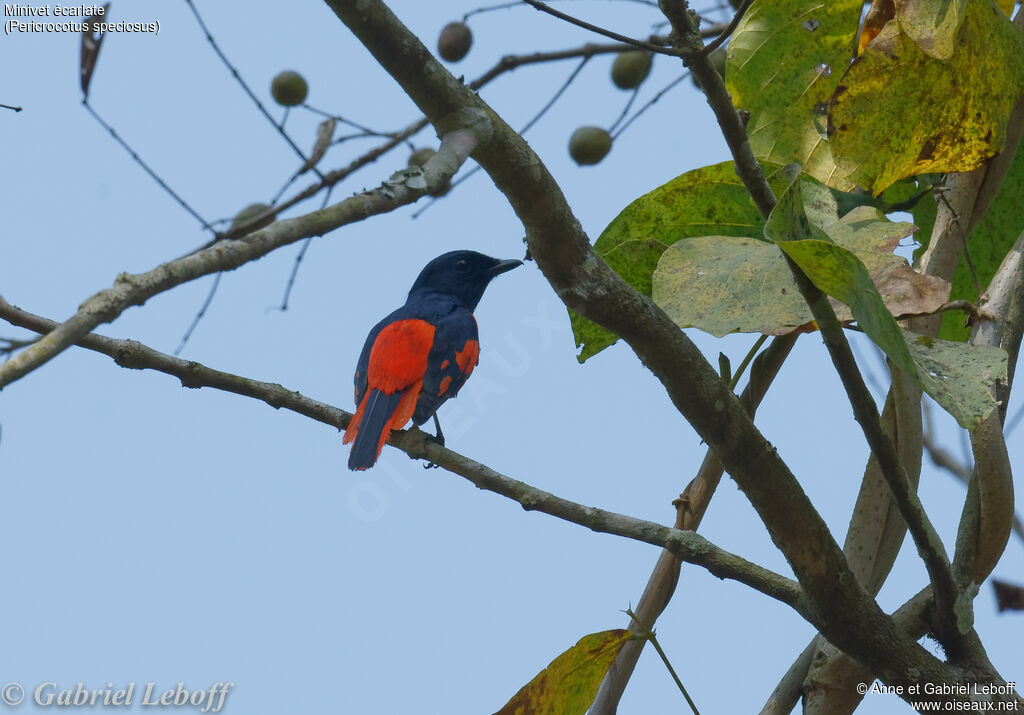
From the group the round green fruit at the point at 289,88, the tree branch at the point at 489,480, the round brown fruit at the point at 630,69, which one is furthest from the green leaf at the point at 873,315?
the round green fruit at the point at 289,88

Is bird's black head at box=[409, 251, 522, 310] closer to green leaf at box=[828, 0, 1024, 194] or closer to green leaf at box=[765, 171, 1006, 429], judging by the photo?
green leaf at box=[828, 0, 1024, 194]

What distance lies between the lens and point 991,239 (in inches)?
113

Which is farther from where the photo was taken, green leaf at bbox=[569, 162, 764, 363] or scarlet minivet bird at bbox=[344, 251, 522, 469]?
scarlet minivet bird at bbox=[344, 251, 522, 469]

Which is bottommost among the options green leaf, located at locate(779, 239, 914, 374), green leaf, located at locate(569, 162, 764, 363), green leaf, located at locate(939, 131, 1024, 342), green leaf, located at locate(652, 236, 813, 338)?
green leaf, located at locate(779, 239, 914, 374)

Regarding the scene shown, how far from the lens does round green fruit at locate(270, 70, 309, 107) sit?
4.38 meters

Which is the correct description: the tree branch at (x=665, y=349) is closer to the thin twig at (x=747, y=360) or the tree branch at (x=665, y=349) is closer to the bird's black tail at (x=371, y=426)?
the thin twig at (x=747, y=360)

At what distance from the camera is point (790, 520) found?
206 cm

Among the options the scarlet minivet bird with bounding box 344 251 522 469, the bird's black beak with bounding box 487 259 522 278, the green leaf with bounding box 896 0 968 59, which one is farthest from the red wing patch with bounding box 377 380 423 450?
the green leaf with bounding box 896 0 968 59

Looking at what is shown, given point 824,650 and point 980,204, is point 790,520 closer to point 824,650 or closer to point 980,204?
point 824,650

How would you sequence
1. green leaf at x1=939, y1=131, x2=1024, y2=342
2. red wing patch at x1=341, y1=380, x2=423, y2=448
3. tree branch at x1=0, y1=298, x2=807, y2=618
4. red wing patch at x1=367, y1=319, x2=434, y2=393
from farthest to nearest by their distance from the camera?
1. red wing patch at x1=367, y1=319, x2=434, y2=393
2. red wing patch at x1=341, y1=380, x2=423, y2=448
3. green leaf at x1=939, y1=131, x2=1024, y2=342
4. tree branch at x1=0, y1=298, x2=807, y2=618

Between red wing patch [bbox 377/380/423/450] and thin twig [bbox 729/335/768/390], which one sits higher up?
red wing patch [bbox 377/380/423/450]

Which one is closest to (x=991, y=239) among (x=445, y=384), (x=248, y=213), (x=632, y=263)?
(x=632, y=263)

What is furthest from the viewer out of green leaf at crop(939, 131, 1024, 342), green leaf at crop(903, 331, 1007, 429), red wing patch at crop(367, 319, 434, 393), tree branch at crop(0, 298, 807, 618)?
red wing patch at crop(367, 319, 434, 393)

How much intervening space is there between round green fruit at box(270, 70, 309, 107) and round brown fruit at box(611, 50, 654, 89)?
52.1 inches
